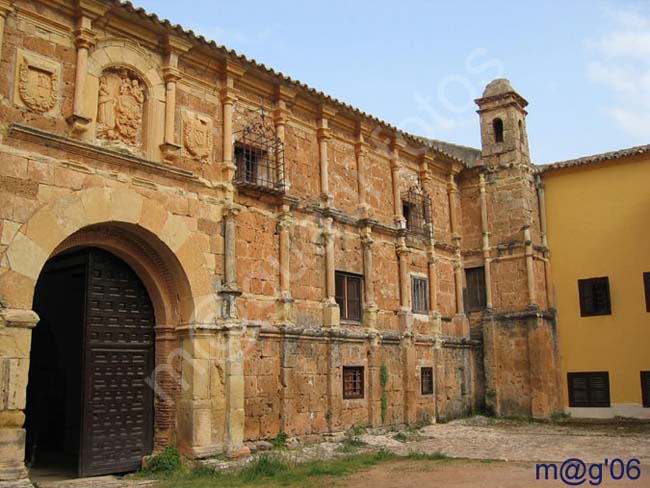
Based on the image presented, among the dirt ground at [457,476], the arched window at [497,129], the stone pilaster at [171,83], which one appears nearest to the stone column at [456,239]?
the arched window at [497,129]

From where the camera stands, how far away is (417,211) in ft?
61.7

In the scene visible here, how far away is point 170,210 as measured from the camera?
39.3 ft

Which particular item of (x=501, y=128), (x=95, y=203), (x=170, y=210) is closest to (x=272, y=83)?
(x=170, y=210)

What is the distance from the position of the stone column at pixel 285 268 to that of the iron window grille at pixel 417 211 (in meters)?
5.01

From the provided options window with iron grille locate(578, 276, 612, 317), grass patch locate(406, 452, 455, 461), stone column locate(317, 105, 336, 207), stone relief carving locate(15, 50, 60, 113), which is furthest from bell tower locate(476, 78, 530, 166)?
stone relief carving locate(15, 50, 60, 113)

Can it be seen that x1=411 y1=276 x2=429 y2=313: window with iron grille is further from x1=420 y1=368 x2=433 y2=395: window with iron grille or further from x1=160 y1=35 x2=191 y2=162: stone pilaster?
x1=160 y1=35 x2=191 y2=162: stone pilaster

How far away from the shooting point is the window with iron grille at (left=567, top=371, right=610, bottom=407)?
1912 centimetres

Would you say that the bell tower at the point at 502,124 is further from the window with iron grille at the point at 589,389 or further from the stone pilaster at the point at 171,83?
the stone pilaster at the point at 171,83

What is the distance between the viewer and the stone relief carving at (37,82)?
33.4ft

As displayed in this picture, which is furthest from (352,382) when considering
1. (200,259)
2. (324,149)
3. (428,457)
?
(324,149)

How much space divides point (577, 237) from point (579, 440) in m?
7.04

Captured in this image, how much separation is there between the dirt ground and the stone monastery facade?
2.64 m

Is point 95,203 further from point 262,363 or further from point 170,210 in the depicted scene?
point 262,363

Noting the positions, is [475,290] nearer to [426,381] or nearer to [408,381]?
[426,381]
